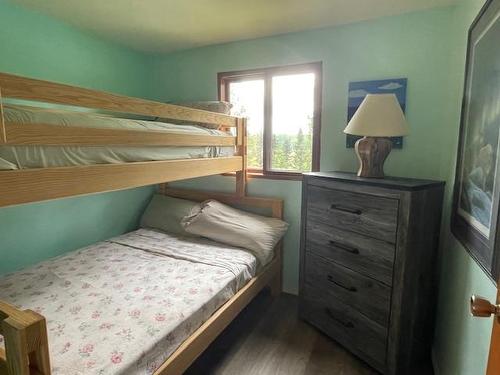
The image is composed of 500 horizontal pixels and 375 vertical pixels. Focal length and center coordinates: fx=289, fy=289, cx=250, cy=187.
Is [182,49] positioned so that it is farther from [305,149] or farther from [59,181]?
[59,181]

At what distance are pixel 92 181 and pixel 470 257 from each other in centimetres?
Result: 168

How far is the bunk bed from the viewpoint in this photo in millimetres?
805

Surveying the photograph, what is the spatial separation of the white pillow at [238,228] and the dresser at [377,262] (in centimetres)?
36

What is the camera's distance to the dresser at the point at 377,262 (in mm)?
1501

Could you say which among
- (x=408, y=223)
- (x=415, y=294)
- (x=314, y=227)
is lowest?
(x=415, y=294)

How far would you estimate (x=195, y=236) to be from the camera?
2.39 m

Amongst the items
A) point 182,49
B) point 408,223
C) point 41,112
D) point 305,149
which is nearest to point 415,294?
point 408,223

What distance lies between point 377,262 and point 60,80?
2501 millimetres

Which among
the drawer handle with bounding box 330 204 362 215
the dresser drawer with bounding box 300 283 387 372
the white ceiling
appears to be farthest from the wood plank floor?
the white ceiling

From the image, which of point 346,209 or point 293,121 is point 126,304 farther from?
point 293,121

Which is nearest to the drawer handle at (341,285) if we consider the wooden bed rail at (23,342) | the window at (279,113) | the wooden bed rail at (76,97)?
the window at (279,113)

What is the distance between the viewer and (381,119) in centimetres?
165

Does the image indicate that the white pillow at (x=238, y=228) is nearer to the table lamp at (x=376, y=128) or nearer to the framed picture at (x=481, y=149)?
the table lamp at (x=376, y=128)

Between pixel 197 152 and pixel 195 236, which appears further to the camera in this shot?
pixel 195 236
